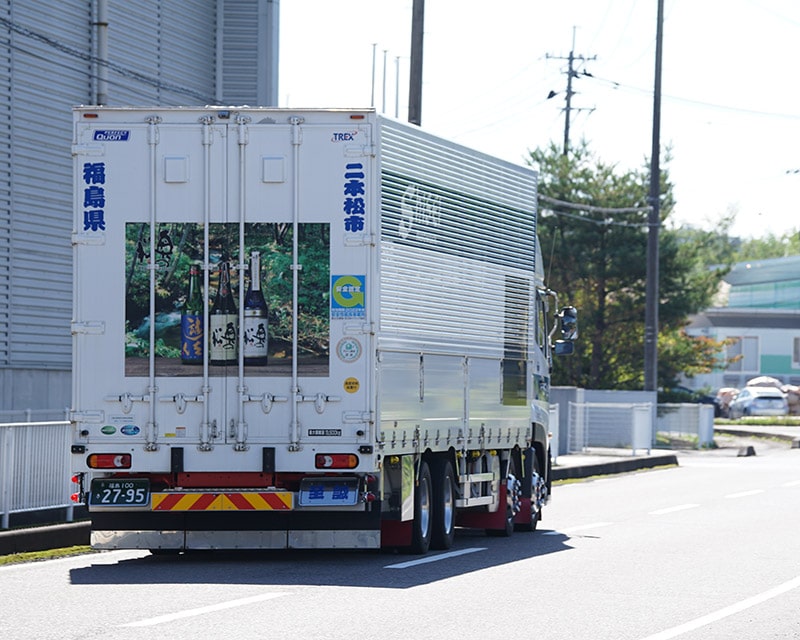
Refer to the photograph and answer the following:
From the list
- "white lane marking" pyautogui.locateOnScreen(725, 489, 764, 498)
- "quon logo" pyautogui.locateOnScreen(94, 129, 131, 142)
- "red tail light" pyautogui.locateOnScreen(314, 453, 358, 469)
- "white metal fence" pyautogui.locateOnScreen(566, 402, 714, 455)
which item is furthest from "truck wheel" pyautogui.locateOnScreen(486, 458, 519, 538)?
"white metal fence" pyautogui.locateOnScreen(566, 402, 714, 455)

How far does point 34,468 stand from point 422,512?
4035 millimetres

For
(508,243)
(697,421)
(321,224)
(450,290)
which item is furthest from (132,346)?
(697,421)

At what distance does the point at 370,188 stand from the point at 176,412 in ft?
8.18

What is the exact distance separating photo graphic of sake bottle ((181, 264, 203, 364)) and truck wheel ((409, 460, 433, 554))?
101 inches

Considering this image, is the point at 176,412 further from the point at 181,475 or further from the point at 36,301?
the point at 36,301

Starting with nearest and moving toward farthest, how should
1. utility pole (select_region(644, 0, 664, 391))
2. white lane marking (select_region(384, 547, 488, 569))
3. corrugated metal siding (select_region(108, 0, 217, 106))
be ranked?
white lane marking (select_region(384, 547, 488, 569)) → corrugated metal siding (select_region(108, 0, 217, 106)) → utility pole (select_region(644, 0, 664, 391))

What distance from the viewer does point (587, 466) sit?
103ft

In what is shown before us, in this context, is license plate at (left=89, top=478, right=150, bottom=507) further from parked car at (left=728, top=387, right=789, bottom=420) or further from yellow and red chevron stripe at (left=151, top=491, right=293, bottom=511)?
parked car at (left=728, top=387, right=789, bottom=420)

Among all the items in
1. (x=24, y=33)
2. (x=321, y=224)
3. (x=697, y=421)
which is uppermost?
(x=24, y=33)

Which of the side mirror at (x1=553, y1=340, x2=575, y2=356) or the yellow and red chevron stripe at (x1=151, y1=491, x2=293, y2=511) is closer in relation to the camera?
the yellow and red chevron stripe at (x1=151, y1=491, x2=293, y2=511)

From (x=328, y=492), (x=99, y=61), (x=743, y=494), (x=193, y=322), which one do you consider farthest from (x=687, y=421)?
(x=193, y=322)

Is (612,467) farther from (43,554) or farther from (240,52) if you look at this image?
(43,554)

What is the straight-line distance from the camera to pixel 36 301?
25922 millimetres

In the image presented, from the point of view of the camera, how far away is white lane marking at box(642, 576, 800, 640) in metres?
10.3
